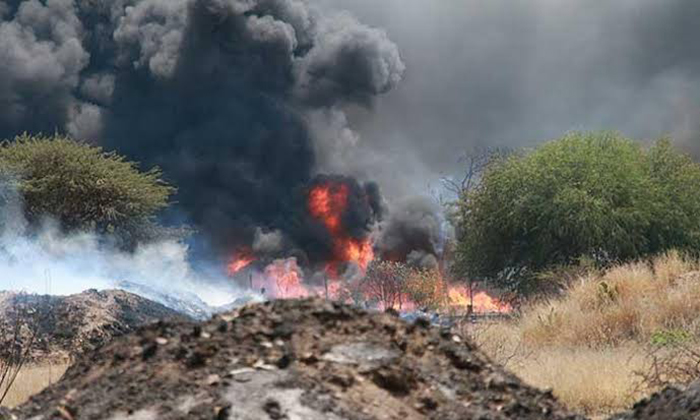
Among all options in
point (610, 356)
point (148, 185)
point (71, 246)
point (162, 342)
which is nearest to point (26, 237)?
point (71, 246)

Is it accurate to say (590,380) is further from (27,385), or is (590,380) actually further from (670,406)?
(27,385)

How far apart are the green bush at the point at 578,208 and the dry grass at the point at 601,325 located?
10.6 metres

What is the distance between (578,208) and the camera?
33.1m

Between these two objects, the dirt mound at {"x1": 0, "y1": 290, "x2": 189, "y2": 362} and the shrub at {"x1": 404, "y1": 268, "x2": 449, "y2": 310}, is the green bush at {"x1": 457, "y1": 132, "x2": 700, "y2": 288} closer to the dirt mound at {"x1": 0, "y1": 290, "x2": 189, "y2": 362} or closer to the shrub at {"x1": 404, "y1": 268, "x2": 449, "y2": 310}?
the shrub at {"x1": 404, "y1": 268, "x2": 449, "y2": 310}

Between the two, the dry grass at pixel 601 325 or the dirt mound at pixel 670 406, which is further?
the dry grass at pixel 601 325

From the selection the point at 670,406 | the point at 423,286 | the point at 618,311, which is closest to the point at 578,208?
the point at 618,311

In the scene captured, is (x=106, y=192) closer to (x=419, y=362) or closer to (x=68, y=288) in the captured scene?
(x=68, y=288)

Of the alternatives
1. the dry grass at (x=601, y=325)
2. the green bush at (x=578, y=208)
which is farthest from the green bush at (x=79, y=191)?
the dry grass at (x=601, y=325)

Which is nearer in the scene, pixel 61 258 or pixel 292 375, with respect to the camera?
pixel 292 375

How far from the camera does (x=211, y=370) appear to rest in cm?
492

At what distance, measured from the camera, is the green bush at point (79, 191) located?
136 ft

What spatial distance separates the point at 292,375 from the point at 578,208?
2951 centimetres

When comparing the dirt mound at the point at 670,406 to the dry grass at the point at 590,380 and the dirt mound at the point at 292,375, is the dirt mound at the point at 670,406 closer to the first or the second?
the dirt mound at the point at 292,375

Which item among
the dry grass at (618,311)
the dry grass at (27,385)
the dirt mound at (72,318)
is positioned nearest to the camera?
the dry grass at (27,385)
